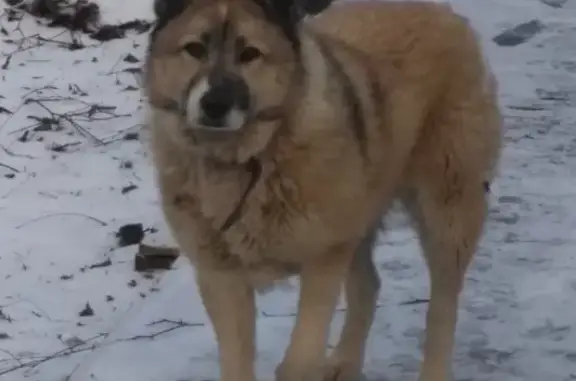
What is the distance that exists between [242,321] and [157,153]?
0.64 m

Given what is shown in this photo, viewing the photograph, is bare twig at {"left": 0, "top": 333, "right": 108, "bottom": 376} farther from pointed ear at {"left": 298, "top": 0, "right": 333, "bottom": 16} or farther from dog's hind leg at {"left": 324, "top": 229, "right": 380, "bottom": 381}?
pointed ear at {"left": 298, "top": 0, "right": 333, "bottom": 16}

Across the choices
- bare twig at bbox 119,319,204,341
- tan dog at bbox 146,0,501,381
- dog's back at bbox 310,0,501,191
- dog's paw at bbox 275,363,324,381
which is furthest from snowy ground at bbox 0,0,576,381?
dog's back at bbox 310,0,501,191

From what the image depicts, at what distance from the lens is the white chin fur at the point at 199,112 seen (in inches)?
128

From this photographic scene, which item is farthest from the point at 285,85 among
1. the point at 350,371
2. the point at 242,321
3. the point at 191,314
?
the point at 191,314

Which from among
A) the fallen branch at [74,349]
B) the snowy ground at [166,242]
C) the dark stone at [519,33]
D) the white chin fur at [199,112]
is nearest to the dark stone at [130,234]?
the snowy ground at [166,242]

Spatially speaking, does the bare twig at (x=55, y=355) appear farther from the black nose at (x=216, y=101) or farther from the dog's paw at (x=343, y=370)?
the black nose at (x=216, y=101)

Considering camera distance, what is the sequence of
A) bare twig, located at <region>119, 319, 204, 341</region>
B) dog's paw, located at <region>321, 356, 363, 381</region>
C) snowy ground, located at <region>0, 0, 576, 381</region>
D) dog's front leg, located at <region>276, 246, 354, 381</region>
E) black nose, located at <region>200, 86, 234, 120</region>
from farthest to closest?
bare twig, located at <region>119, 319, 204, 341</region> → snowy ground, located at <region>0, 0, 576, 381</region> → dog's paw, located at <region>321, 356, 363, 381</region> → dog's front leg, located at <region>276, 246, 354, 381</region> → black nose, located at <region>200, 86, 234, 120</region>

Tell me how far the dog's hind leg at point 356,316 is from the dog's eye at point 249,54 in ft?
4.07

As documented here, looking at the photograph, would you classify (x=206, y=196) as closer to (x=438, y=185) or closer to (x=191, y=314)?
(x=438, y=185)

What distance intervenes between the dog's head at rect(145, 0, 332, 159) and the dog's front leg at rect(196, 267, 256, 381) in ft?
1.63

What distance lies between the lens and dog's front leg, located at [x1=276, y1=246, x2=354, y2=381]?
3.61 metres

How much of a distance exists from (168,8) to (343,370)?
1.54 m

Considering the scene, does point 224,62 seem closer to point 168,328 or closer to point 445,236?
point 445,236

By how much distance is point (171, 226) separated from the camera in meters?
3.68
